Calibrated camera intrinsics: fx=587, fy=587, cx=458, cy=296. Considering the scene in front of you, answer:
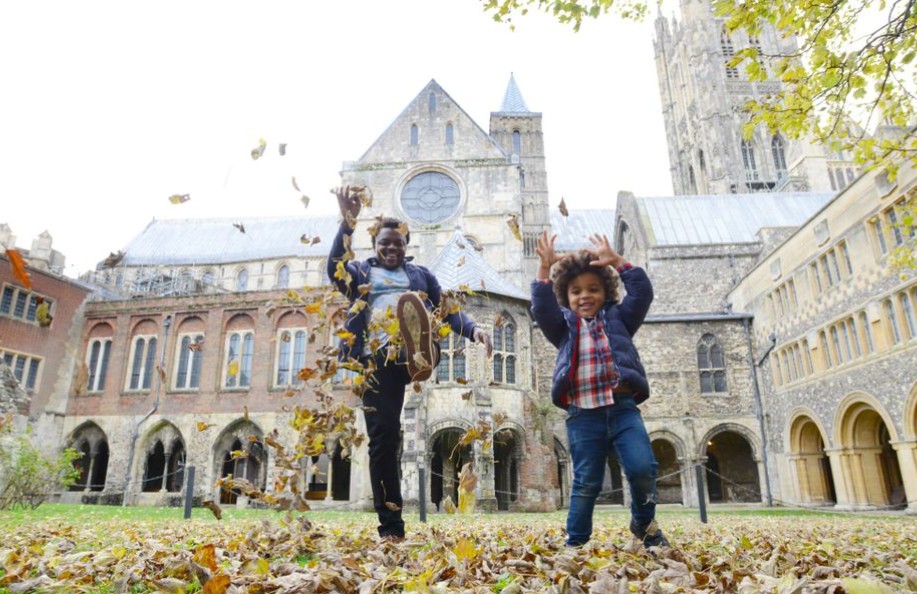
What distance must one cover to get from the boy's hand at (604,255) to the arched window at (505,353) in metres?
15.3

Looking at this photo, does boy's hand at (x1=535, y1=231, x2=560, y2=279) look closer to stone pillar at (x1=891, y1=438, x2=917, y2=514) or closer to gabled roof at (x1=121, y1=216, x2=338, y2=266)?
stone pillar at (x1=891, y1=438, x2=917, y2=514)

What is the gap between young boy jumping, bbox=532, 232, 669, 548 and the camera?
4012 millimetres

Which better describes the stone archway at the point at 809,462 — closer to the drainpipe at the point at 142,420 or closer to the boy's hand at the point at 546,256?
the boy's hand at the point at 546,256

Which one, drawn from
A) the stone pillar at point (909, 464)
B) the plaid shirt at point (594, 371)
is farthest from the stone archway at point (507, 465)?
the plaid shirt at point (594, 371)

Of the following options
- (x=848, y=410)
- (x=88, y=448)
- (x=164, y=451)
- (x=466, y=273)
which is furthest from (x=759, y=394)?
(x=88, y=448)

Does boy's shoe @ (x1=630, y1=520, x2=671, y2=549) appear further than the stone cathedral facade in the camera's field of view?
No

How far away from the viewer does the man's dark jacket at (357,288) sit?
4.58 metres

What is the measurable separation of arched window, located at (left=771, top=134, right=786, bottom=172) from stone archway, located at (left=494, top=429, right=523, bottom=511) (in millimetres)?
53963

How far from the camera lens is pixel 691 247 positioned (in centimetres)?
2777

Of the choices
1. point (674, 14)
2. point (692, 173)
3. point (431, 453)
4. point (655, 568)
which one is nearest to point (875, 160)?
point (655, 568)

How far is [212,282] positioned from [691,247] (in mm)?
33469

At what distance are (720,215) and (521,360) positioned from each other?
56.9 ft

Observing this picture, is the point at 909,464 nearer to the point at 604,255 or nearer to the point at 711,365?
the point at 711,365

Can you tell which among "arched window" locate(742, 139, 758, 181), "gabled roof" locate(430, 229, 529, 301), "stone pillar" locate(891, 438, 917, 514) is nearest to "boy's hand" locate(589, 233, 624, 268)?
"gabled roof" locate(430, 229, 529, 301)
